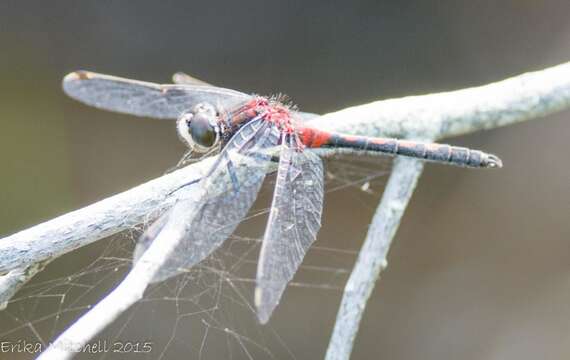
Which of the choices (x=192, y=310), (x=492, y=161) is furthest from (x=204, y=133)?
(x=192, y=310)

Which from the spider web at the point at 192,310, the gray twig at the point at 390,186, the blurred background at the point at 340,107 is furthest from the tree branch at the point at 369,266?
the blurred background at the point at 340,107

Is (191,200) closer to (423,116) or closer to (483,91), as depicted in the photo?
(423,116)

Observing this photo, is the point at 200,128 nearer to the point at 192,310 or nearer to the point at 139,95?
the point at 139,95

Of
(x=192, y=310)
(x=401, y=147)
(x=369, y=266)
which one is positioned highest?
(x=401, y=147)

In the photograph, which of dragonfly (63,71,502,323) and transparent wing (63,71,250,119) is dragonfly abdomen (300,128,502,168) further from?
transparent wing (63,71,250,119)

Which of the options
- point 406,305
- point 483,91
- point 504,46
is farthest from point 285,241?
point 504,46

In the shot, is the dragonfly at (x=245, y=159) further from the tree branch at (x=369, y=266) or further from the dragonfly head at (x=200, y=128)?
the tree branch at (x=369, y=266)
